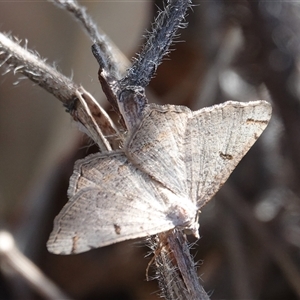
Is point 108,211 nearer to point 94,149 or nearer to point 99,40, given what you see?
point 99,40

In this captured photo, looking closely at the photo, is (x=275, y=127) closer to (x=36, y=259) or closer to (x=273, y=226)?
(x=273, y=226)

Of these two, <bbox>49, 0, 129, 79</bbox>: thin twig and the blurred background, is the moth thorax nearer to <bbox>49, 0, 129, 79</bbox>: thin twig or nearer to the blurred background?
<bbox>49, 0, 129, 79</bbox>: thin twig

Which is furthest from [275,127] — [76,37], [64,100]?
[64,100]

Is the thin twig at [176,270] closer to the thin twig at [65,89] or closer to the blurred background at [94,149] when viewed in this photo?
the thin twig at [65,89]

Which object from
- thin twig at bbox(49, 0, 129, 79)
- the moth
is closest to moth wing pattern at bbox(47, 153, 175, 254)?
the moth

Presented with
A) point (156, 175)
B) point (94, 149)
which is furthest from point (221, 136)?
point (94, 149)

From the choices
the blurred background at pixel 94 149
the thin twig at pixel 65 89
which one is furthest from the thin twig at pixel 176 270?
the blurred background at pixel 94 149
